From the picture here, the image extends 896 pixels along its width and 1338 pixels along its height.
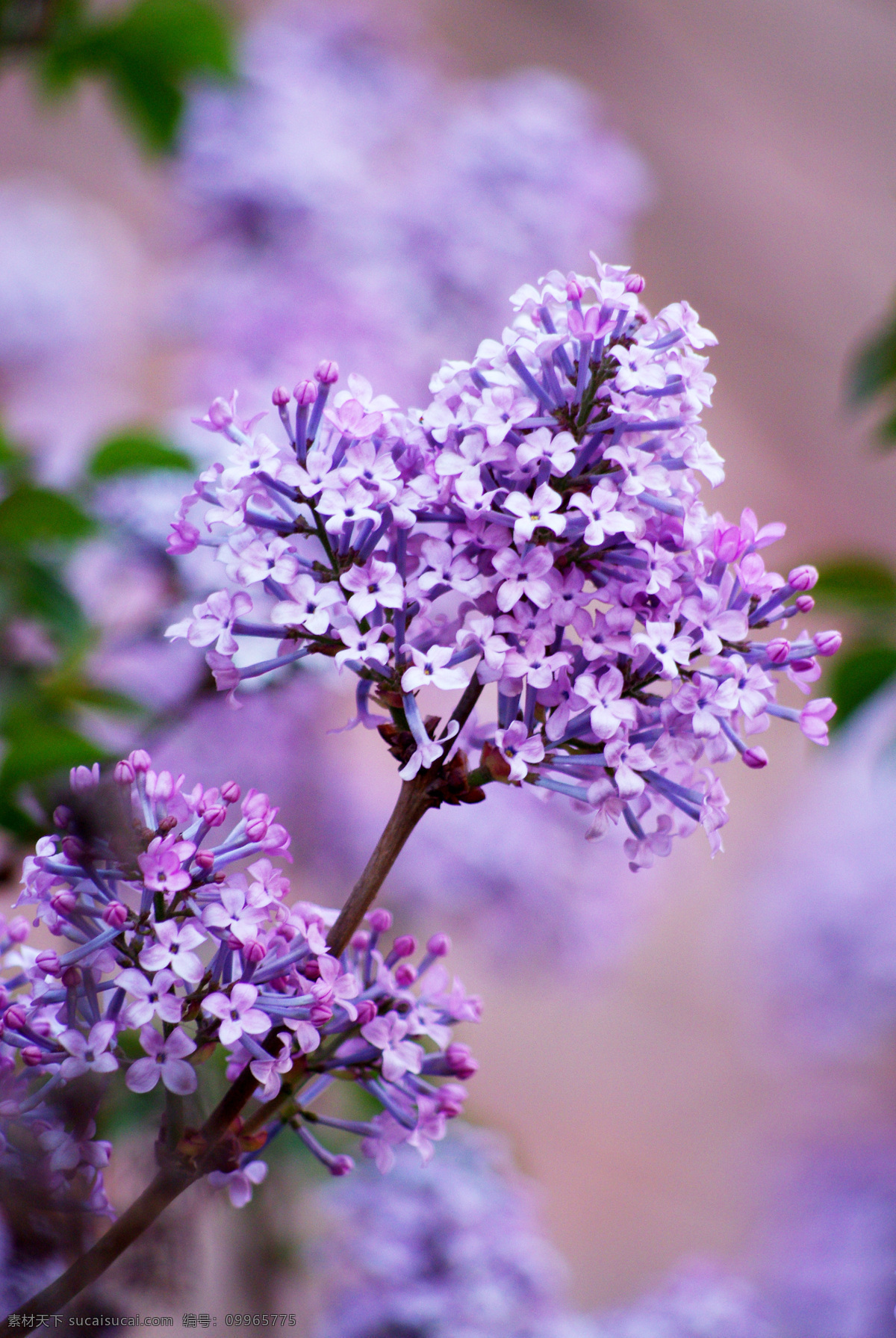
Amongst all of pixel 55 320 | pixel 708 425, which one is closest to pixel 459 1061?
pixel 55 320

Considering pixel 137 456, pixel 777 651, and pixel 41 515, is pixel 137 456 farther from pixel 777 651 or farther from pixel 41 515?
pixel 777 651

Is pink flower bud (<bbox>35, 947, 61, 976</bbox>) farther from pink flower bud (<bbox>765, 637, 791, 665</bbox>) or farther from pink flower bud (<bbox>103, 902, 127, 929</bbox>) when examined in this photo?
pink flower bud (<bbox>765, 637, 791, 665</bbox>)

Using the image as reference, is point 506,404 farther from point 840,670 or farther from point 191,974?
point 840,670

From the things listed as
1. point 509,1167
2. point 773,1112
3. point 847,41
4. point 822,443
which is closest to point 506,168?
point 509,1167

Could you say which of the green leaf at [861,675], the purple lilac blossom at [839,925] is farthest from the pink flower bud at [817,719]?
the purple lilac blossom at [839,925]

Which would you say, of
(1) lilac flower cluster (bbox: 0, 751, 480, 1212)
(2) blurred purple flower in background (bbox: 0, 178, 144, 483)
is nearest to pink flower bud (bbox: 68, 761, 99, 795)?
(1) lilac flower cluster (bbox: 0, 751, 480, 1212)

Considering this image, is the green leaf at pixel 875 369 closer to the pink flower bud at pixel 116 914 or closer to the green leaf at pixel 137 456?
the green leaf at pixel 137 456
